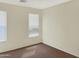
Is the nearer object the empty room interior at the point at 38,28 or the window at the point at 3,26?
the empty room interior at the point at 38,28

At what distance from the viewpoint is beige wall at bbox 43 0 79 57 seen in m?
3.18

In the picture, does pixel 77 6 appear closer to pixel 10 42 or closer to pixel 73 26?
pixel 73 26

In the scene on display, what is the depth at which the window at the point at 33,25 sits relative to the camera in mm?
4840

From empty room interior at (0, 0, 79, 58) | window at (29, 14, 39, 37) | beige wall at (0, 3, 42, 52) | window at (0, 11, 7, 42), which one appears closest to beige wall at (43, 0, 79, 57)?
empty room interior at (0, 0, 79, 58)

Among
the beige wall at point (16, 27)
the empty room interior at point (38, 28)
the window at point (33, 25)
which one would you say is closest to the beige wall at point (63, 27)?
the empty room interior at point (38, 28)

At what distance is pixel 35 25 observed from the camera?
5.18 m

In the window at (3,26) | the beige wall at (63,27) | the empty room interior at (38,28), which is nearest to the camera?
the beige wall at (63,27)

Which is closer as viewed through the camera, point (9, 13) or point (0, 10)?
point (0, 10)

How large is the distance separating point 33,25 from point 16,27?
1249 mm

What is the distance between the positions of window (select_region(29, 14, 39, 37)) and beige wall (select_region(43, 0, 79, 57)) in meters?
0.53

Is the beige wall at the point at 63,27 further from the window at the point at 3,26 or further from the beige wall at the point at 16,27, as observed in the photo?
the window at the point at 3,26

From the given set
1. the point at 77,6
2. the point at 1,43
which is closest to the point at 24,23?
the point at 1,43

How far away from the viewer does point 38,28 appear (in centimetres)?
525

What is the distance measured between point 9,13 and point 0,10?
400 millimetres
